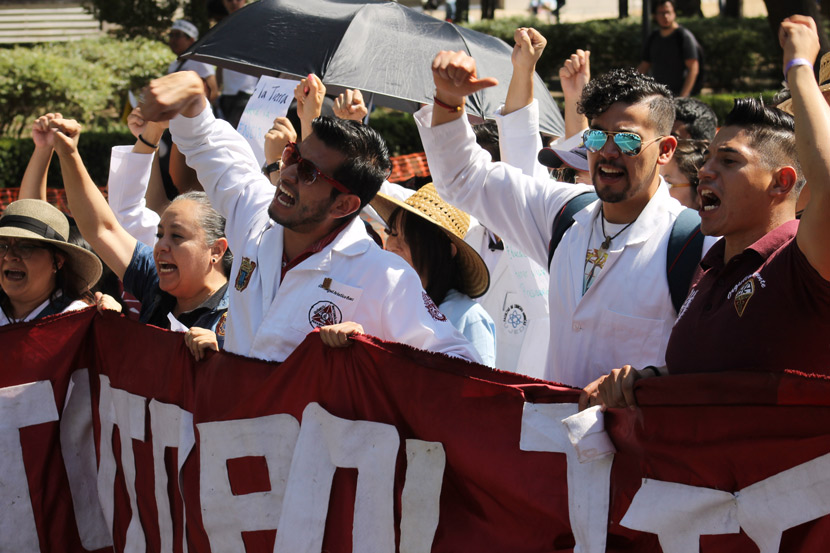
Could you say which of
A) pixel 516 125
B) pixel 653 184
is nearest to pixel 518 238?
pixel 653 184

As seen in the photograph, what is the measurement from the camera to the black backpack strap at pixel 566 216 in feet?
11.4

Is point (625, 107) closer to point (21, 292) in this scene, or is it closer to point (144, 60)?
point (21, 292)

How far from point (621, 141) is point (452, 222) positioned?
1136 millimetres

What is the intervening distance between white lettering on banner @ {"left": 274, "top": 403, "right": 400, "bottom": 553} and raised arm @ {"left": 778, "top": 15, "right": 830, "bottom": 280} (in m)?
1.35

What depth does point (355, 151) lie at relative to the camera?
11.8ft

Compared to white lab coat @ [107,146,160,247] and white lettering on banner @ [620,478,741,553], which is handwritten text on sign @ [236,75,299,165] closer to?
white lab coat @ [107,146,160,247]

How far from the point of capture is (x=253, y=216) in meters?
3.75

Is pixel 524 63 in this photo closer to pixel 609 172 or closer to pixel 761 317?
pixel 609 172

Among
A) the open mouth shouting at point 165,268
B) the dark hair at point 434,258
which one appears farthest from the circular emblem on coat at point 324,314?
the open mouth shouting at point 165,268

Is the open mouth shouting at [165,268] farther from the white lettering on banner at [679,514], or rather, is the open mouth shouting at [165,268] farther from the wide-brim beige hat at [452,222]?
the white lettering on banner at [679,514]

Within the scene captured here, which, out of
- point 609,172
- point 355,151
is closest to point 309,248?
point 355,151

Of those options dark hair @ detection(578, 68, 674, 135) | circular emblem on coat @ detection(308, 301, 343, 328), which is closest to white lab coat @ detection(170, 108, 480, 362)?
circular emblem on coat @ detection(308, 301, 343, 328)

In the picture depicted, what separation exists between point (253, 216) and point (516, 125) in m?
1.28

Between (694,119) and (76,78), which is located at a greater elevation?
(694,119)
